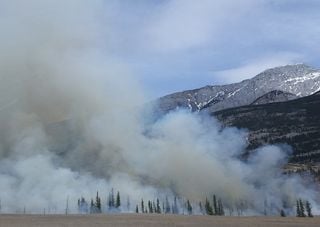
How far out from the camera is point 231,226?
122 metres

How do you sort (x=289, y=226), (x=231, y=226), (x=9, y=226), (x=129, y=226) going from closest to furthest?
(x=9, y=226), (x=129, y=226), (x=231, y=226), (x=289, y=226)

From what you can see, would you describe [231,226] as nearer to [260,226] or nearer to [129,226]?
[260,226]

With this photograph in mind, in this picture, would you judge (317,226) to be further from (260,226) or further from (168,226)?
(168,226)

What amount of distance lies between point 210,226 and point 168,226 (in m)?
12.1

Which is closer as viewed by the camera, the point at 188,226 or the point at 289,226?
the point at 188,226

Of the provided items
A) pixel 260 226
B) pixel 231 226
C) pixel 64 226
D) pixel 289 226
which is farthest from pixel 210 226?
pixel 64 226

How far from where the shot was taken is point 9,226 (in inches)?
4139

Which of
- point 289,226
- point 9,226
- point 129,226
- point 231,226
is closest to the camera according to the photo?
point 9,226

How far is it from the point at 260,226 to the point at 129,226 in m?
37.5

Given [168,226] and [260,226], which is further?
[260,226]

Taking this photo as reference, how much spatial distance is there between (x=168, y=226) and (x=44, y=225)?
1126 inches

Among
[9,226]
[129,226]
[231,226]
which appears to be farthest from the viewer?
[231,226]

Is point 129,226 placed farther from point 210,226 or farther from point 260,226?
point 260,226

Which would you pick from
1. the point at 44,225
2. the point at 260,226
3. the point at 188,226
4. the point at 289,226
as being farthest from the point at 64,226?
the point at 289,226
